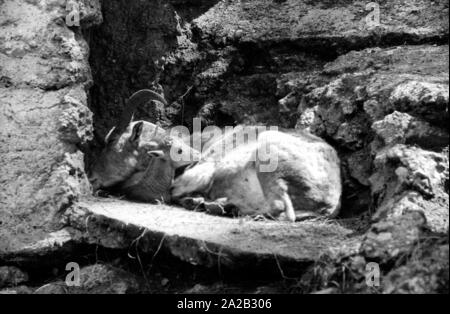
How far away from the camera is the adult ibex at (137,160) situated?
715 centimetres

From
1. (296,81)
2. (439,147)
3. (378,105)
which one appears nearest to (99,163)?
(296,81)

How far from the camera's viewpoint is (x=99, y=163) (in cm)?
727

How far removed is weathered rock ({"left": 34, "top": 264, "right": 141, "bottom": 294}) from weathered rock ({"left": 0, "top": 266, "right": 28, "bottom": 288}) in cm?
21

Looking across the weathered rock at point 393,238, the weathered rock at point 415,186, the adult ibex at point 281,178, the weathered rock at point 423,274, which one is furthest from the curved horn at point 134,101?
the weathered rock at point 423,274

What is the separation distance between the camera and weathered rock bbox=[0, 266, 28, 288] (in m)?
6.29

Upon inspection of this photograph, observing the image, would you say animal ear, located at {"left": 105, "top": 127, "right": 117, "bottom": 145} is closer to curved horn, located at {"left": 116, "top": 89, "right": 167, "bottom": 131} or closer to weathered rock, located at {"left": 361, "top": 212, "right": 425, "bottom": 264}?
curved horn, located at {"left": 116, "top": 89, "right": 167, "bottom": 131}

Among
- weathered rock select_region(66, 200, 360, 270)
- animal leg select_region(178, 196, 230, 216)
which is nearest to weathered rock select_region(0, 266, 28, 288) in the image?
weathered rock select_region(66, 200, 360, 270)

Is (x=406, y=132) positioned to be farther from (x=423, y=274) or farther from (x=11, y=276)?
(x=11, y=276)

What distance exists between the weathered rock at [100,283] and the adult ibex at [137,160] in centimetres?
102

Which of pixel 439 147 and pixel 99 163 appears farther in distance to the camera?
pixel 99 163

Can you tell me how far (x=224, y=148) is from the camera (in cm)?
716

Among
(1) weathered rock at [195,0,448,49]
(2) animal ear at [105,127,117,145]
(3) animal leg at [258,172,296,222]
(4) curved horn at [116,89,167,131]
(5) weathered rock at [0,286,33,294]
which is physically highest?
(1) weathered rock at [195,0,448,49]

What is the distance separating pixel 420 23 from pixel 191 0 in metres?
2.42
